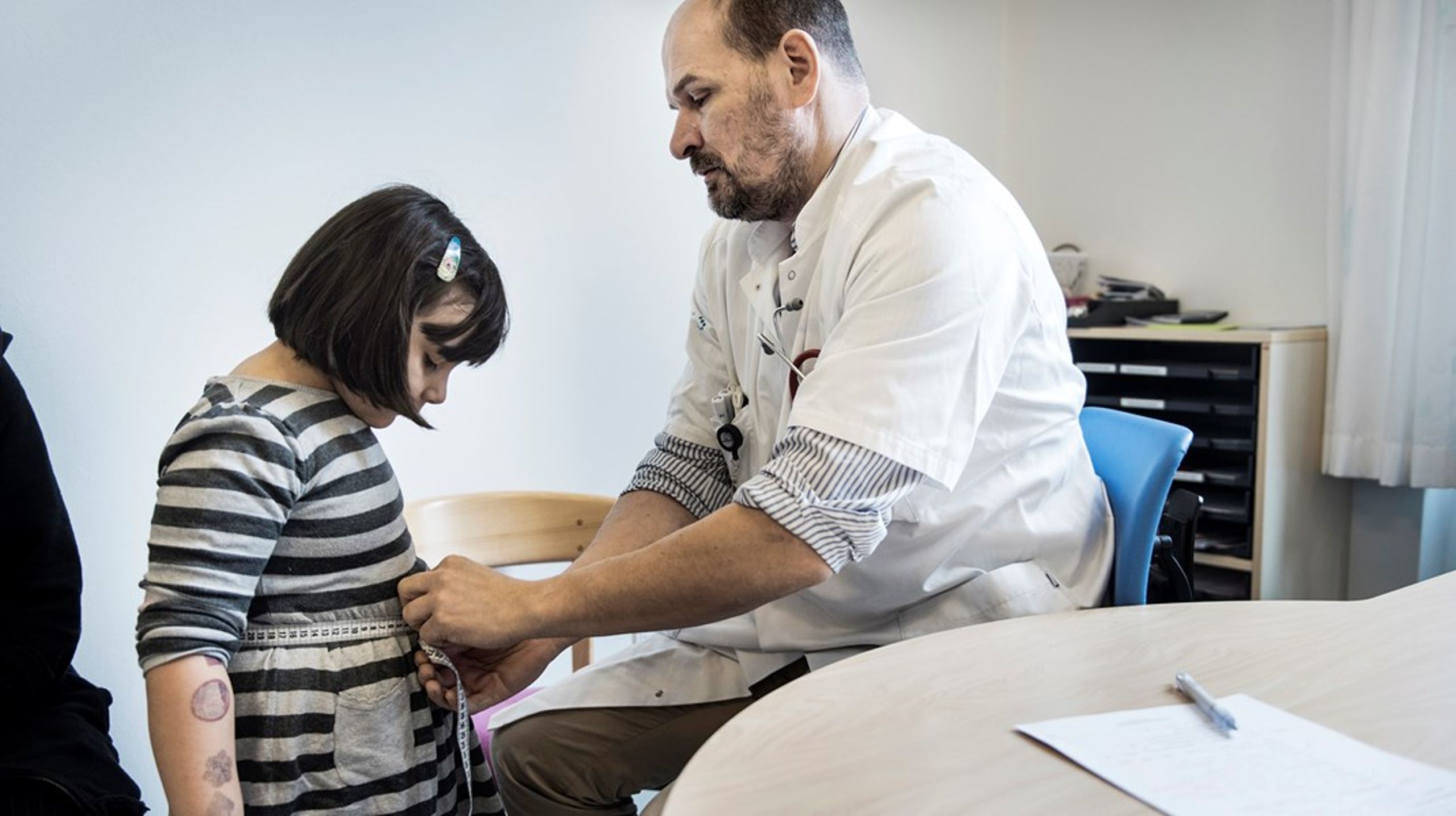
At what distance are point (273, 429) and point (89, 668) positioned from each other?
94 centimetres

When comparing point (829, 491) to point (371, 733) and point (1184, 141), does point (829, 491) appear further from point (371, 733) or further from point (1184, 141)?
point (1184, 141)

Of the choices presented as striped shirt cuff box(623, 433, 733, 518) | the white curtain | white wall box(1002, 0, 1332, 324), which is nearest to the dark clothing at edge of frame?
striped shirt cuff box(623, 433, 733, 518)

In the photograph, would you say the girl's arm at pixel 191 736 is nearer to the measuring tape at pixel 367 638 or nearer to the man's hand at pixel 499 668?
the measuring tape at pixel 367 638

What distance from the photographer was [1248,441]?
2.98m

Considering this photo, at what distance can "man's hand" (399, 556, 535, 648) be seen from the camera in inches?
46.3

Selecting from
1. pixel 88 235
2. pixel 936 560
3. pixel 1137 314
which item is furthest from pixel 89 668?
pixel 1137 314

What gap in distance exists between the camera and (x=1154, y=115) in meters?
3.55

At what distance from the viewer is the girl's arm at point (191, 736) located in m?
0.99

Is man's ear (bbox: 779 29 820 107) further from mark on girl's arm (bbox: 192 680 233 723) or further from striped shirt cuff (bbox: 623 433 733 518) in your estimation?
mark on girl's arm (bbox: 192 680 233 723)

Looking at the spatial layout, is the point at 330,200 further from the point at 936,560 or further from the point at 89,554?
the point at 936,560

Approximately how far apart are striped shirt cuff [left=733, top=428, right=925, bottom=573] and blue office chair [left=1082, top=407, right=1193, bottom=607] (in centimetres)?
39

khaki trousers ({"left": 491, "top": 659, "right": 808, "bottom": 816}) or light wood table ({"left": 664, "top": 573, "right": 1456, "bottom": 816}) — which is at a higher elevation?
light wood table ({"left": 664, "top": 573, "right": 1456, "bottom": 816})

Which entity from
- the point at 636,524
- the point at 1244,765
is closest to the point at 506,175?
the point at 636,524

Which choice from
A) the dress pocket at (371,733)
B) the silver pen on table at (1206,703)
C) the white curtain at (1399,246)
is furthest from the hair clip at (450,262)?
the white curtain at (1399,246)
